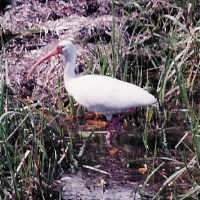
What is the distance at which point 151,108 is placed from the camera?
5.33m

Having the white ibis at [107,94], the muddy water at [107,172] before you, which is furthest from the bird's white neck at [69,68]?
the muddy water at [107,172]

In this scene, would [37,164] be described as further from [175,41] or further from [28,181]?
[175,41]

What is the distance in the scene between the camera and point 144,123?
553cm

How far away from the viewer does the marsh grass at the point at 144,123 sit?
12.6ft

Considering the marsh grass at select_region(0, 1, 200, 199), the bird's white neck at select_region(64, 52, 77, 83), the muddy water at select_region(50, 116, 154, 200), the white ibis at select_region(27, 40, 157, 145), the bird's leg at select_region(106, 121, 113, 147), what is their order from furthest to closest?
the bird's white neck at select_region(64, 52, 77, 83) → the bird's leg at select_region(106, 121, 113, 147) → the white ibis at select_region(27, 40, 157, 145) → the muddy water at select_region(50, 116, 154, 200) → the marsh grass at select_region(0, 1, 200, 199)

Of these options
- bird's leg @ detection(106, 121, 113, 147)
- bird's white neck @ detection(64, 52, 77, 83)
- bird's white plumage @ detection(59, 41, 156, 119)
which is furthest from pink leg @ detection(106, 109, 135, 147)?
bird's white neck @ detection(64, 52, 77, 83)

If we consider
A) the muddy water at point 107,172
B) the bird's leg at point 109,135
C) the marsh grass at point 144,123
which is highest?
the marsh grass at point 144,123

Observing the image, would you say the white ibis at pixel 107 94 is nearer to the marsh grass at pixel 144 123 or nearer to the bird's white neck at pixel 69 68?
the bird's white neck at pixel 69 68

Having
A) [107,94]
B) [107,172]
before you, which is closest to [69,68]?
[107,94]

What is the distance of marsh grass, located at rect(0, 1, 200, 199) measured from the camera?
151 inches

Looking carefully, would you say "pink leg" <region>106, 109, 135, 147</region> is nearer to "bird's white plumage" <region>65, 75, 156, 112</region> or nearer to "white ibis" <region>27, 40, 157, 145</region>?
"white ibis" <region>27, 40, 157, 145</region>

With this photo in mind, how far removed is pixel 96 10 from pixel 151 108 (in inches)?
95.3

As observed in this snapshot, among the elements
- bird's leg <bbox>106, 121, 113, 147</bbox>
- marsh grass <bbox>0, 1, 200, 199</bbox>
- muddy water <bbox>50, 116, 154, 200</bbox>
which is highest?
marsh grass <bbox>0, 1, 200, 199</bbox>

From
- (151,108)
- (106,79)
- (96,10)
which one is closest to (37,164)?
(106,79)
